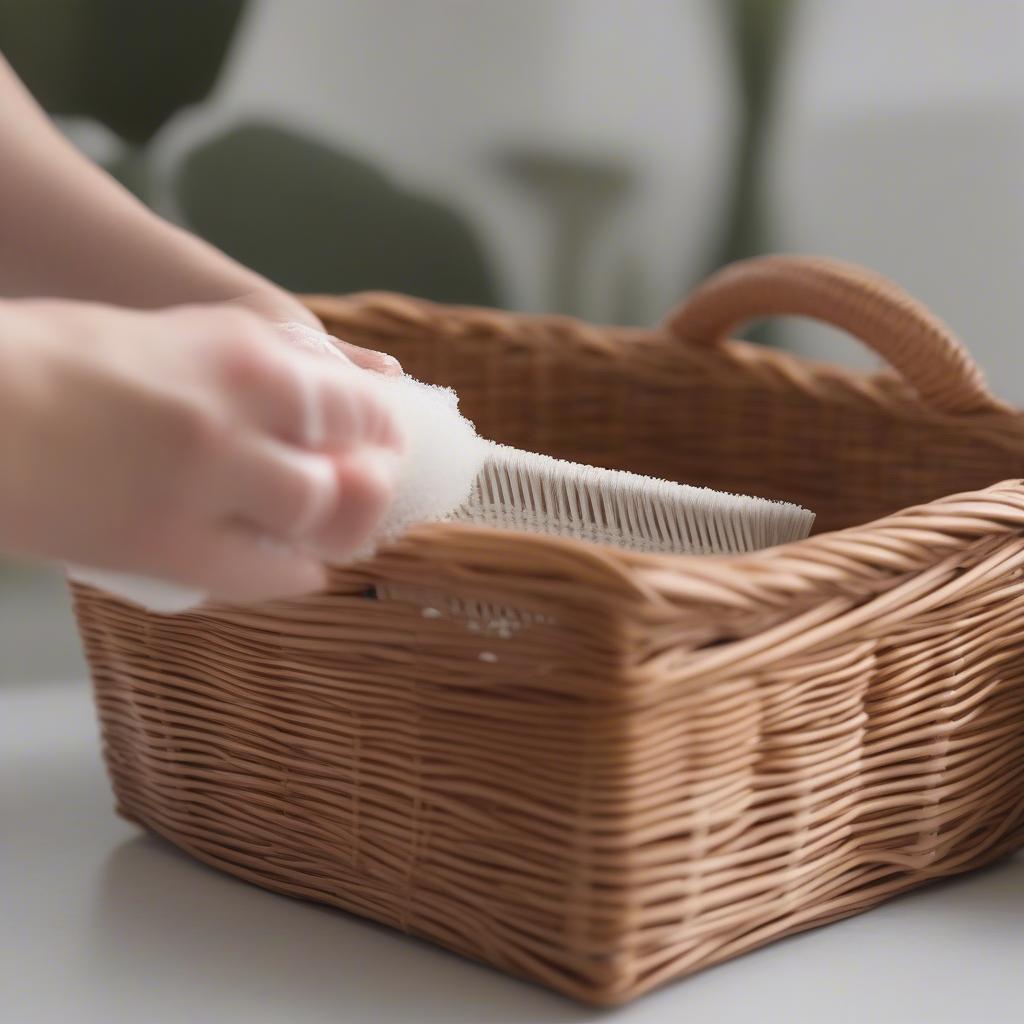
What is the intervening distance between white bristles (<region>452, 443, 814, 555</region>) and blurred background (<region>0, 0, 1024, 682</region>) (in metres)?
0.42

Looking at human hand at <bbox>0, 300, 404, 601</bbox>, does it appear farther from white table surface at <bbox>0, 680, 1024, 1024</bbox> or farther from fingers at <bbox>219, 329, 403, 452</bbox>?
white table surface at <bbox>0, 680, 1024, 1024</bbox>

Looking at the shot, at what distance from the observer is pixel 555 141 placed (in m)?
0.95

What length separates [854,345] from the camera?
1100 mm

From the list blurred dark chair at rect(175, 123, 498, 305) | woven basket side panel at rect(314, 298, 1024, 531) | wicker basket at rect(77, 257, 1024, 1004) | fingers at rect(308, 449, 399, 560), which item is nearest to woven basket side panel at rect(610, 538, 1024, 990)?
wicker basket at rect(77, 257, 1024, 1004)

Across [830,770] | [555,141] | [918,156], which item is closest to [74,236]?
[830,770]

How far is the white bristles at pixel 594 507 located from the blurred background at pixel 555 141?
16.4 inches

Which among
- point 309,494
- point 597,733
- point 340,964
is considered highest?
point 309,494

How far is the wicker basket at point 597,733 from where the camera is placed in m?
0.39

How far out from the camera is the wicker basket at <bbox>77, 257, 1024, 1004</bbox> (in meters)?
0.39

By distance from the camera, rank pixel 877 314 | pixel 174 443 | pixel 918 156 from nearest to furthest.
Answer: pixel 174 443 → pixel 877 314 → pixel 918 156

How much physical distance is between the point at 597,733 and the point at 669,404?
418 millimetres

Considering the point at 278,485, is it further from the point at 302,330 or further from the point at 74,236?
the point at 74,236

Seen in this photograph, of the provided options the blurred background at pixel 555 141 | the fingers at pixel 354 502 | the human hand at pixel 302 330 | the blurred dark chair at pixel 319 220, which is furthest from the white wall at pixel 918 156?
the fingers at pixel 354 502

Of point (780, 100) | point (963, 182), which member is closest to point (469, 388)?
point (780, 100)
